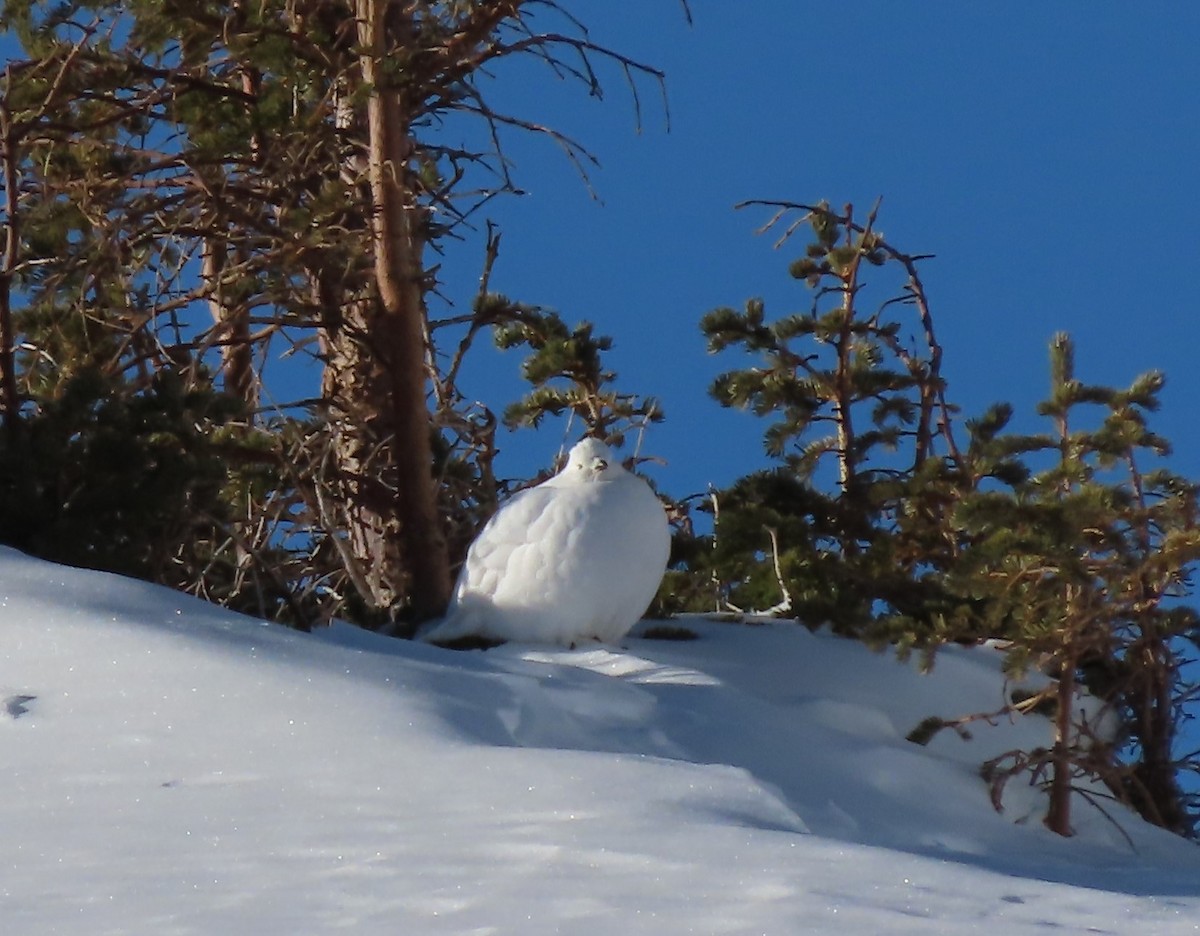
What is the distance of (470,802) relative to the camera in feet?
12.4

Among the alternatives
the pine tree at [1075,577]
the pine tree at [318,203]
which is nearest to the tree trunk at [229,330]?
the pine tree at [318,203]

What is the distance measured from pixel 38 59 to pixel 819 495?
4.05m

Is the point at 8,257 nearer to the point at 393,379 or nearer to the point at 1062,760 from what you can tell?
the point at 393,379

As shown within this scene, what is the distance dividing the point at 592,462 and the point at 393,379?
1.58 m

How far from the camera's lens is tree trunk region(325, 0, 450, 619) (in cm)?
720

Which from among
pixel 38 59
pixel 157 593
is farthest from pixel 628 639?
pixel 38 59

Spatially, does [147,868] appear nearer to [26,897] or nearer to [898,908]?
[26,897]

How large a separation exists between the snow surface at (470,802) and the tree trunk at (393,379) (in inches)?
52.4

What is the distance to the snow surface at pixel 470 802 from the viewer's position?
312 cm

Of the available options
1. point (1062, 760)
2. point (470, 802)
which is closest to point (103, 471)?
point (470, 802)

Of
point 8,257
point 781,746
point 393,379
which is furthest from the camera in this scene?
point 393,379

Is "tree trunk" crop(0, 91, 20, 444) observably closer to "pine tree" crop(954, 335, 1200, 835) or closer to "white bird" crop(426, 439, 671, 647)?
"white bird" crop(426, 439, 671, 647)

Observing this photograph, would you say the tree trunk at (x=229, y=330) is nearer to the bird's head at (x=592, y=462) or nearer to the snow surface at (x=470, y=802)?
the bird's head at (x=592, y=462)

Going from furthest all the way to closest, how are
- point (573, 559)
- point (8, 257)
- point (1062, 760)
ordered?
point (8, 257), point (573, 559), point (1062, 760)
